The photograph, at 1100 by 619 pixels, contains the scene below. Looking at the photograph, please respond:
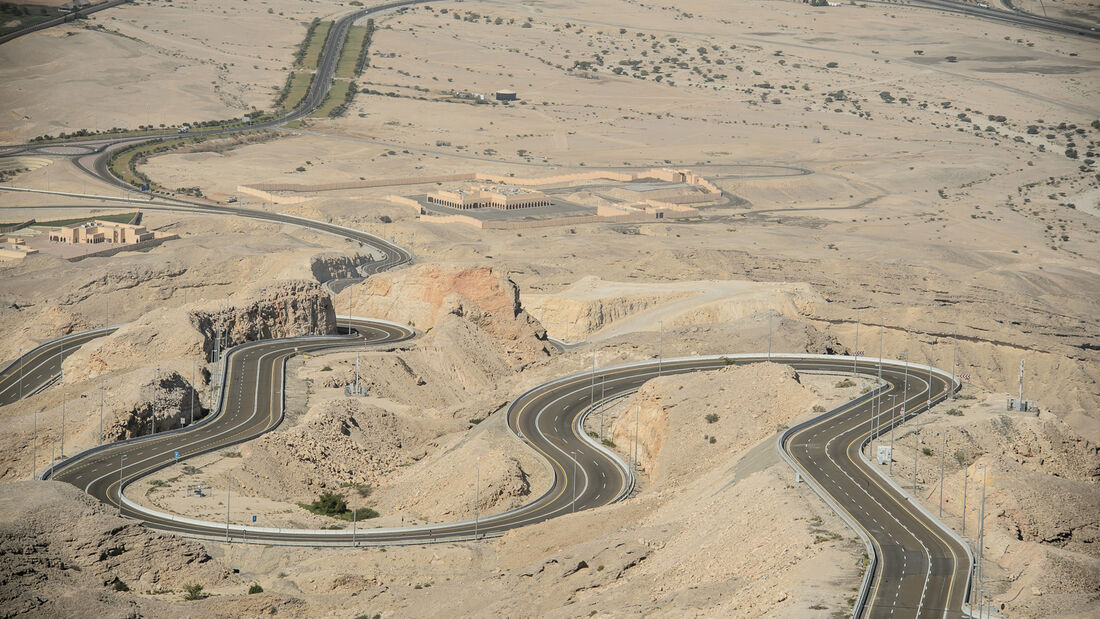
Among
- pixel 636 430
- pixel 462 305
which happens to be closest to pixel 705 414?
pixel 636 430

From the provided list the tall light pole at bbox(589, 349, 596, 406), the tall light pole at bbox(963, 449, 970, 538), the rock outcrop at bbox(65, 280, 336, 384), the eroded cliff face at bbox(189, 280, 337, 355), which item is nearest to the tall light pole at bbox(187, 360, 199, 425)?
the rock outcrop at bbox(65, 280, 336, 384)

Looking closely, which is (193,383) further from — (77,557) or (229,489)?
(77,557)

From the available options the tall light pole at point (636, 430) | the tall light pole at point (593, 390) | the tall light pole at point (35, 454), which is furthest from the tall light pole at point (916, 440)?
the tall light pole at point (35, 454)

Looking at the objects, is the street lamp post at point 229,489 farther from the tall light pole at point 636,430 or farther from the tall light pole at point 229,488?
the tall light pole at point 636,430

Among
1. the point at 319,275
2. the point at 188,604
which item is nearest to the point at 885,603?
the point at 188,604

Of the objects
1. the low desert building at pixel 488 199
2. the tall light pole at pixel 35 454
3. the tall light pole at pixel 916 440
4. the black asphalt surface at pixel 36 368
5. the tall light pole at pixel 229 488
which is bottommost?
the low desert building at pixel 488 199
